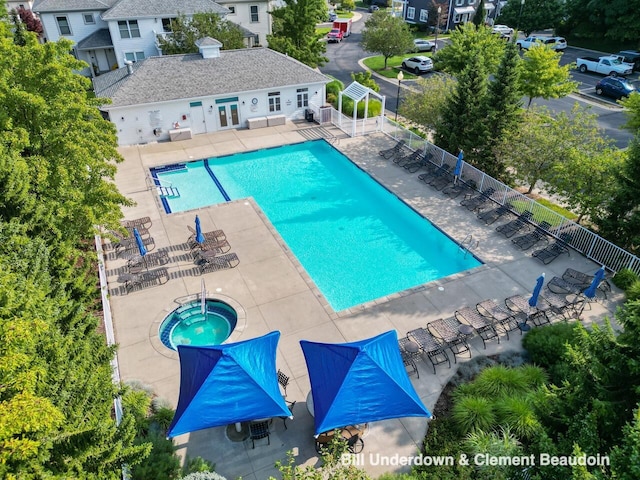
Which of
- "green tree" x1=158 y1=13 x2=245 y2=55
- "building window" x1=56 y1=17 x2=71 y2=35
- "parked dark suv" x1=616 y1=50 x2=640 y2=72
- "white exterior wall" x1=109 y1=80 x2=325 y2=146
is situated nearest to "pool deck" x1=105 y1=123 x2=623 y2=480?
"white exterior wall" x1=109 y1=80 x2=325 y2=146

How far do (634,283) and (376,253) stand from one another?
962 centimetres

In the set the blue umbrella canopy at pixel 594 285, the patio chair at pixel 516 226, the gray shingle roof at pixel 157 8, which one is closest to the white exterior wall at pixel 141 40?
the gray shingle roof at pixel 157 8

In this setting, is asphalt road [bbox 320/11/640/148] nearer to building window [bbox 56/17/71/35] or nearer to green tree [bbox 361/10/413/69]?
green tree [bbox 361/10/413/69]

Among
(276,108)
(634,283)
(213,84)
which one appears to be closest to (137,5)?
(213,84)

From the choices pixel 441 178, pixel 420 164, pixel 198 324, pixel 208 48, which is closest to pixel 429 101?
pixel 420 164

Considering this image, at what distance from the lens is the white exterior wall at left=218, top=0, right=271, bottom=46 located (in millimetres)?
40844

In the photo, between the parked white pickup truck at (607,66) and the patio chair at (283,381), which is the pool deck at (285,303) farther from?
the parked white pickup truck at (607,66)

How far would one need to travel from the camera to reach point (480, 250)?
62.1 ft

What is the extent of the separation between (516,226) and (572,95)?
23452mm

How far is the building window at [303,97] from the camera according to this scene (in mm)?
30986

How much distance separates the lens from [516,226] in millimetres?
19797

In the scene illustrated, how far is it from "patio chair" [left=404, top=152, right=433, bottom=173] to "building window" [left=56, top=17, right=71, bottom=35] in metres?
31.0

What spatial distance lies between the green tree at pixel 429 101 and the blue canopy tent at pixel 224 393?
19298 millimetres

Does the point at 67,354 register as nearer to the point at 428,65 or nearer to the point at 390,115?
the point at 390,115
